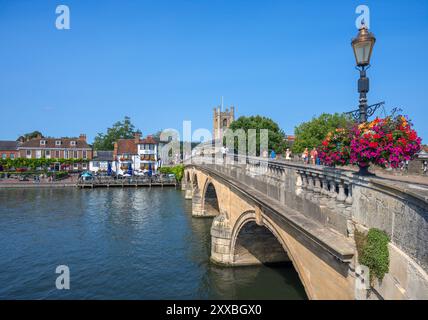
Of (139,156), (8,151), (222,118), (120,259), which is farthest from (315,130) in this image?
(8,151)

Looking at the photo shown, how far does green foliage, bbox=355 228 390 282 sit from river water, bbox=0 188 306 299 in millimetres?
11022

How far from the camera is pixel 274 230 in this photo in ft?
35.0

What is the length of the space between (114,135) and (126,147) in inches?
1351

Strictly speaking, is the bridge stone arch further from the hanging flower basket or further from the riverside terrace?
the riverside terrace

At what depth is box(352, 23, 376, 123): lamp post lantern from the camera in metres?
5.75

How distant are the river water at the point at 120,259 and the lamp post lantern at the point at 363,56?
11.9m

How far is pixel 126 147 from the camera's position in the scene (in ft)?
241

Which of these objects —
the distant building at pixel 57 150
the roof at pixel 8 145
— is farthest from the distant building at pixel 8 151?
the distant building at pixel 57 150

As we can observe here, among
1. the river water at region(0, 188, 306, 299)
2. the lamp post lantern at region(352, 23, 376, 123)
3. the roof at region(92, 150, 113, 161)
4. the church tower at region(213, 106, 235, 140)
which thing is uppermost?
the church tower at region(213, 106, 235, 140)

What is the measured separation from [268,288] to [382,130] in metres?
12.9

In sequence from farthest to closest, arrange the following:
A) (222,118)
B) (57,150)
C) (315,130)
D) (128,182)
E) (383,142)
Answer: (222,118) < (57,150) < (128,182) < (315,130) < (383,142)

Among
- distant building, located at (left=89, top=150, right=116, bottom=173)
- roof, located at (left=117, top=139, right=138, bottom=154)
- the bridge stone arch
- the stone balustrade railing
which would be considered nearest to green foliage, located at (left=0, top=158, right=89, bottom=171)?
distant building, located at (left=89, top=150, right=116, bottom=173)

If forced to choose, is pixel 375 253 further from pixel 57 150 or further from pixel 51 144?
pixel 51 144

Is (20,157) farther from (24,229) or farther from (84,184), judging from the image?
(24,229)
